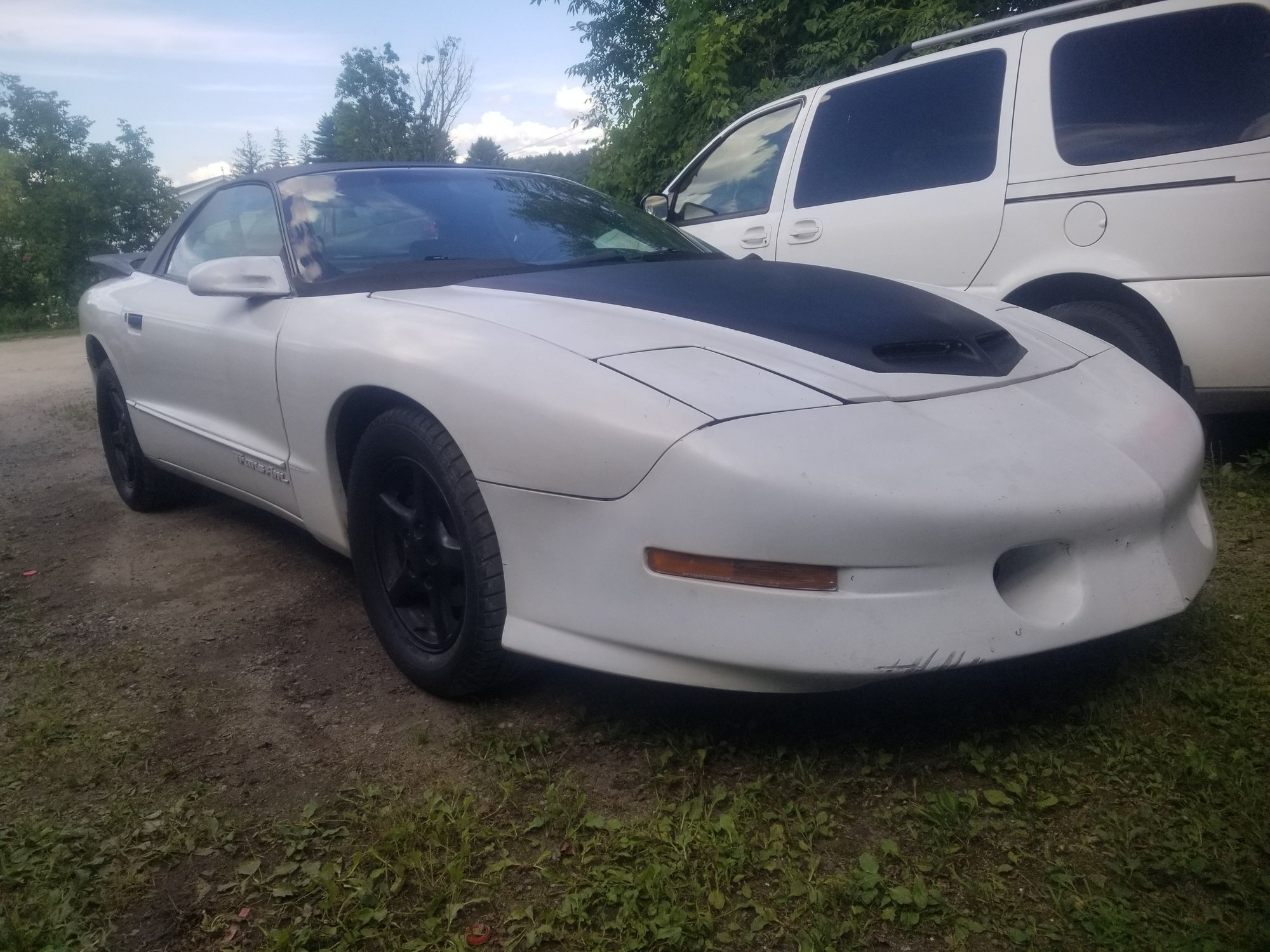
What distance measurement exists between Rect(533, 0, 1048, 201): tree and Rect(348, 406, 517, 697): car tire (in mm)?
6242

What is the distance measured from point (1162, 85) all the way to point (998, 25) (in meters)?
1.02

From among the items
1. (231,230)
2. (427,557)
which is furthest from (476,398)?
(231,230)

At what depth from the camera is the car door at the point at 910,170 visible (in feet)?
13.0

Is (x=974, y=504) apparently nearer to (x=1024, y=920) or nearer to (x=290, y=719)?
(x=1024, y=920)

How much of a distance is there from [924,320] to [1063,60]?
2075 mm

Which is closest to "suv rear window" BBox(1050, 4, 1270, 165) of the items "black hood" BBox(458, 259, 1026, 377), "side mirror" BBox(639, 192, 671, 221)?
"black hood" BBox(458, 259, 1026, 377)

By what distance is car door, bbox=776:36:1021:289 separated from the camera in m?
3.95

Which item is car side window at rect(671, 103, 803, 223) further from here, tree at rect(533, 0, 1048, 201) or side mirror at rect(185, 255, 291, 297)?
tree at rect(533, 0, 1048, 201)

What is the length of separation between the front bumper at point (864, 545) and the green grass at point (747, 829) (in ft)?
0.88

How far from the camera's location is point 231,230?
3.60 metres

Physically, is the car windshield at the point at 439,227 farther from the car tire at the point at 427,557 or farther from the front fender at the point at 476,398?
the car tire at the point at 427,557

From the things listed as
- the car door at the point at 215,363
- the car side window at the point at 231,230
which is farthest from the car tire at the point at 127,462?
the car side window at the point at 231,230

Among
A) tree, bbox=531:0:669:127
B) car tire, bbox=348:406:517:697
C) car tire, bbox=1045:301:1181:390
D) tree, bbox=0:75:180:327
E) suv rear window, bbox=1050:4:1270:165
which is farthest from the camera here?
tree, bbox=0:75:180:327

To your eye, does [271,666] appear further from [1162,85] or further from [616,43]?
[616,43]
